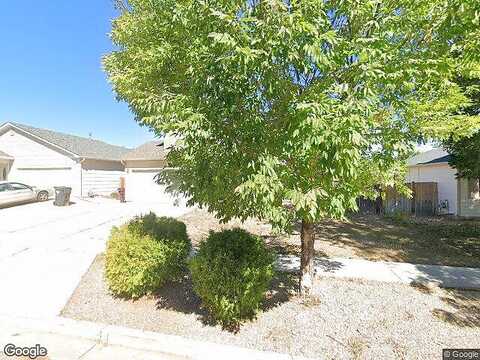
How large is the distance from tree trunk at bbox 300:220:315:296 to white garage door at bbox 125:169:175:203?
17.6 metres

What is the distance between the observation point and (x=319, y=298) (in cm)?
554

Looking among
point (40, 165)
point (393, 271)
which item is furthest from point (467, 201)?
point (40, 165)

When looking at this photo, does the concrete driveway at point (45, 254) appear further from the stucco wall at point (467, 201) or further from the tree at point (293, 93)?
the stucco wall at point (467, 201)

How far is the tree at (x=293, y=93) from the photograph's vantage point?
3586 mm

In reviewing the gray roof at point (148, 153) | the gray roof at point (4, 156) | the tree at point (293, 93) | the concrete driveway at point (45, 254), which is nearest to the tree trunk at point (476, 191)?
the tree at point (293, 93)

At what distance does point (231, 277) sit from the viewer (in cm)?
452

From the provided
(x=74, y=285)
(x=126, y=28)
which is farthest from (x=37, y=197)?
(x=126, y=28)

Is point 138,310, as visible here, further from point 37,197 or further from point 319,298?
point 37,197

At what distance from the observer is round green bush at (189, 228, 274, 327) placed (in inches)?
178

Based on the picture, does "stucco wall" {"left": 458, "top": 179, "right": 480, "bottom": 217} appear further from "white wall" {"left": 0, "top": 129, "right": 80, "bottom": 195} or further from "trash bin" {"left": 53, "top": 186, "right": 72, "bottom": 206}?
"white wall" {"left": 0, "top": 129, "right": 80, "bottom": 195}

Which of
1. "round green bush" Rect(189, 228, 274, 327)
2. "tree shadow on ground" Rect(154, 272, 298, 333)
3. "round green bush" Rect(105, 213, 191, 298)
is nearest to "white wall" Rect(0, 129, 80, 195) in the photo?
"round green bush" Rect(105, 213, 191, 298)

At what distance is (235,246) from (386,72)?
10.6 ft

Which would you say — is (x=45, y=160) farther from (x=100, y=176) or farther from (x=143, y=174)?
(x=143, y=174)

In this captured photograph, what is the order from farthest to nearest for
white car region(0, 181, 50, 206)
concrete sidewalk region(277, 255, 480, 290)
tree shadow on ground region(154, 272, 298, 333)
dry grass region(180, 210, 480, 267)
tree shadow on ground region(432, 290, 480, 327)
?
white car region(0, 181, 50, 206) → dry grass region(180, 210, 480, 267) → concrete sidewalk region(277, 255, 480, 290) → tree shadow on ground region(154, 272, 298, 333) → tree shadow on ground region(432, 290, 480, 327)
